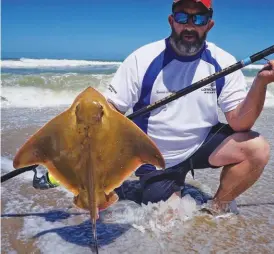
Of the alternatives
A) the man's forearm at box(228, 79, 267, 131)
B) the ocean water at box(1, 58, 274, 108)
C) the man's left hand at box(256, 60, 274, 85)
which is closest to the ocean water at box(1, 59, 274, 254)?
the man's forearm at box(228, 79, 267, 131)

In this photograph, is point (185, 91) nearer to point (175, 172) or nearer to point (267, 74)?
point (267, 74)

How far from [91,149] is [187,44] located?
1.39 m

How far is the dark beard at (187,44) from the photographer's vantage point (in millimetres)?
3092

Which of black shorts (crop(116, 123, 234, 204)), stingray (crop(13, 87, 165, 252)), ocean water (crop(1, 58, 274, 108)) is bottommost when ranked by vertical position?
ocean water (crop(1, 58, 274, 108))

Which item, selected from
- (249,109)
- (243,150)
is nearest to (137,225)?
(243,150)

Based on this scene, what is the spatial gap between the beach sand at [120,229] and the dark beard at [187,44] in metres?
1.36

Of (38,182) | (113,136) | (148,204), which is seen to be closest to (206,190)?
(148,204)

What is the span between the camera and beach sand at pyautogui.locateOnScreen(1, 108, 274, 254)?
8.89 feet

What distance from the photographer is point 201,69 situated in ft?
10.6

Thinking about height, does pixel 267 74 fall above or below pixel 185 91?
above

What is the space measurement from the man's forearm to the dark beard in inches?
22.0

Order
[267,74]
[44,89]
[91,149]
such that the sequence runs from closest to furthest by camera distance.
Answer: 1. [91,149]
2. [267,74]
3. [44,89]

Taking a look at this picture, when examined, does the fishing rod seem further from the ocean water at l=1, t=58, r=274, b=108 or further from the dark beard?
the ocean water at l=1, t=58, r=274, b=108

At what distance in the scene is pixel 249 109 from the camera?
9.83ft
